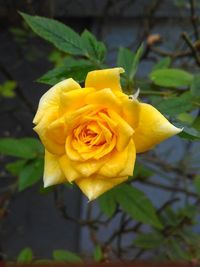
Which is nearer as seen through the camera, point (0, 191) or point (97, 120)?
point (97, 120)

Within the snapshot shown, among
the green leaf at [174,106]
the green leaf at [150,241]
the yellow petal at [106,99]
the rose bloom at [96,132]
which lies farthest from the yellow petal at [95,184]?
the green leaf at [150,241]

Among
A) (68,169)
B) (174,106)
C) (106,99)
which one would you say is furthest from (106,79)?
(174,106)

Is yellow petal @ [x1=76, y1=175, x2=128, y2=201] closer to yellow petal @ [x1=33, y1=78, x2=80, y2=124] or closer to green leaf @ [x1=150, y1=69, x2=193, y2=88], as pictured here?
yellow petal @ [x1=33, y1=78, x2=80, y2=124]

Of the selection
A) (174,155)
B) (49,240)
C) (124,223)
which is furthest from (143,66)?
(49,240)

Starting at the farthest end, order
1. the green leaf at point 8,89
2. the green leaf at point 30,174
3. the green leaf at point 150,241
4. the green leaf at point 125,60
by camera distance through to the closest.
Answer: the green leaf at point 8,89 → the green leaf at point 150,241 → the green leaf at point 30,174 → the green leaf at point 125,60

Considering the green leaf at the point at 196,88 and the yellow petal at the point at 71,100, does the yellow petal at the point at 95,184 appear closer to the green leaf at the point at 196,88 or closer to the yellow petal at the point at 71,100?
the yellow petal at the point at 71,100

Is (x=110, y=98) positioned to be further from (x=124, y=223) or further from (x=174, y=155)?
(x=174, y=155)

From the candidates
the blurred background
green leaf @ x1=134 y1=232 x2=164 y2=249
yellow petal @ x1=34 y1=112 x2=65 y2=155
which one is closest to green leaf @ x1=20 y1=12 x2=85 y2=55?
yellow petal @ x1=34 y1=112 x2=65 y2=155
